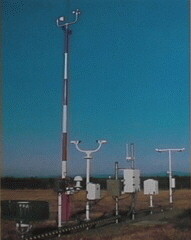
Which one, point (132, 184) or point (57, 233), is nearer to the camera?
point (57, 233)

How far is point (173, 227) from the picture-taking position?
15.2 ft

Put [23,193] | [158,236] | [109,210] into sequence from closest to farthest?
[158,236], [23,193], [109,210]

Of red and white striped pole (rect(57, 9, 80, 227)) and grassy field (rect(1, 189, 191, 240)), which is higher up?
red and white striped pole (rect(57, 9, 80, 227))

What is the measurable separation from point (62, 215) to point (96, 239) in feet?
2.29

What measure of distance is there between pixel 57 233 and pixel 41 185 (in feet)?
4.87

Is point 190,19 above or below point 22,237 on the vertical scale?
above

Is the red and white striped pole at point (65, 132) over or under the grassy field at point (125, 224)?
over

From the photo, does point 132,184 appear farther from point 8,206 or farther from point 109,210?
point 8,206

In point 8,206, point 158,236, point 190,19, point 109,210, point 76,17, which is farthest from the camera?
point 109,210

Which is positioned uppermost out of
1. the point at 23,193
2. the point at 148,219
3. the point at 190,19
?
the point at 190,19

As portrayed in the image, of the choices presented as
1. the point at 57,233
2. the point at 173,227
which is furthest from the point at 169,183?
the point at 57,233

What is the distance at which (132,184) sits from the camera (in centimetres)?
555

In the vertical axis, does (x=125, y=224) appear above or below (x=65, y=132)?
below

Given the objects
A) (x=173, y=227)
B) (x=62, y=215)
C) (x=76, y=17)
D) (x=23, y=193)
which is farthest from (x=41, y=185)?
(x=76, y=17)
